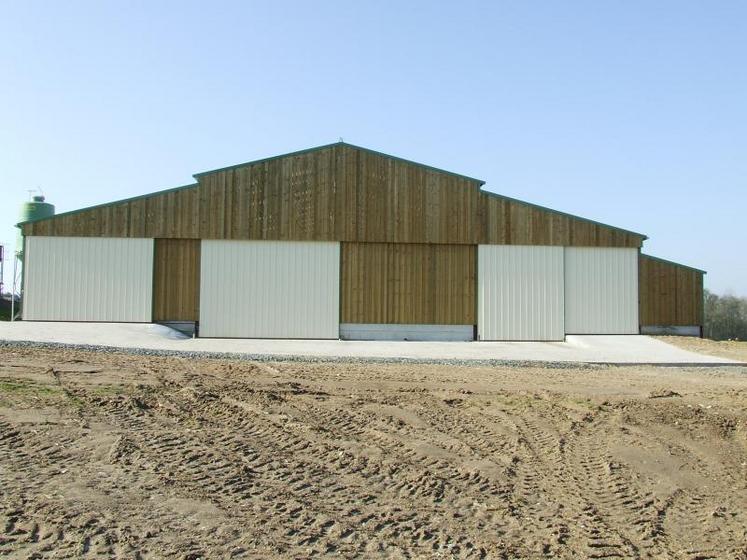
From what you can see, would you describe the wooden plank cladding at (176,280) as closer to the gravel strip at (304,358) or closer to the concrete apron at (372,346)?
the concrete apron at (372,346)

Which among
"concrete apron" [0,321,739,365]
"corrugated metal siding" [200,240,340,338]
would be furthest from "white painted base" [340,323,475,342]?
"concrete apron" [0,321,739,365]

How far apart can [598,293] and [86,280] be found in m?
20.3

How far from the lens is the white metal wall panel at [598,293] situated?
87.4ft

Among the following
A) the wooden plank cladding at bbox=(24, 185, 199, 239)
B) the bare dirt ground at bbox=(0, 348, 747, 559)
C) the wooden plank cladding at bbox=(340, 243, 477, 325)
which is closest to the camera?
the bare dirt ground at bbox=(0, 348, 747, 559)

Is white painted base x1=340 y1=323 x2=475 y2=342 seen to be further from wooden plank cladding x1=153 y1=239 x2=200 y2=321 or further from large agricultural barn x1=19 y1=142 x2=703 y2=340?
wooden plank cladding x1=153 y1=239 x2=200 y2=321

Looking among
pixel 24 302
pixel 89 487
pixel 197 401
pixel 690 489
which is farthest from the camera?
pixel 24 302

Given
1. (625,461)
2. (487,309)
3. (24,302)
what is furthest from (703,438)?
(24,302)

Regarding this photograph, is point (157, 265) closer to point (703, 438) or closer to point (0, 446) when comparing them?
point (0, 446)

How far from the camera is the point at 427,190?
26438 millimetres

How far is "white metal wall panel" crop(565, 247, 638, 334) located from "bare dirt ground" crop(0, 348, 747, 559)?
15.1 meters

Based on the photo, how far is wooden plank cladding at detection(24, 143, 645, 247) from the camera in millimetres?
25891

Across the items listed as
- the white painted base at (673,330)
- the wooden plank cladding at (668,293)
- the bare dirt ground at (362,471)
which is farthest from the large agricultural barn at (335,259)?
the bare dirt ground at (362,471)

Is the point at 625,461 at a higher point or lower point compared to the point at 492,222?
lower

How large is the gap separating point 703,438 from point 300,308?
19.2 metres
